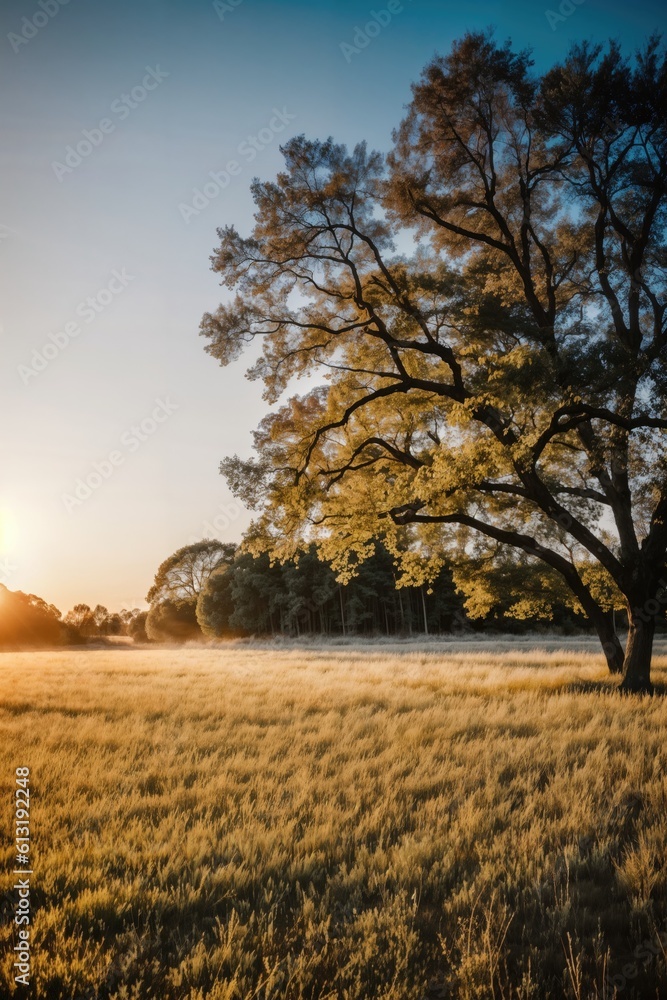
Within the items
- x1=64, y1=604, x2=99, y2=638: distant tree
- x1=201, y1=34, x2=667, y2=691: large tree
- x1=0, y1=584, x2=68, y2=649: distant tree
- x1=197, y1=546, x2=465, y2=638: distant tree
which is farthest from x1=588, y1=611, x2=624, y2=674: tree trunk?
x1=64, y1=604, x2=99, y2=638: distant tree

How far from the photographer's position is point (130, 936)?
3045mm

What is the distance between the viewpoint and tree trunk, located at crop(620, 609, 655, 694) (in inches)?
479

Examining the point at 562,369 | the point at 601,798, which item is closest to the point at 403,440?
the point at 562,369

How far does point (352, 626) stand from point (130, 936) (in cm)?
5423

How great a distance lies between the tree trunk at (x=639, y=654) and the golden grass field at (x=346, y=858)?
3.75 m

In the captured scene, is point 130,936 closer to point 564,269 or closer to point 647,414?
point 647,414

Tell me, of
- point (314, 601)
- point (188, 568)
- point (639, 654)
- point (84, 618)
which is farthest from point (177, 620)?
point (639, 654)

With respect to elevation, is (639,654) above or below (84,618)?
above

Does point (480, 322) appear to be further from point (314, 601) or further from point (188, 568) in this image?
point (188, 568)

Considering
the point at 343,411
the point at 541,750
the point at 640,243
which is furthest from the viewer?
the point at 343,411

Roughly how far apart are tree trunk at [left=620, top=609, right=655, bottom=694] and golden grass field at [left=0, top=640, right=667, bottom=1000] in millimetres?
3748

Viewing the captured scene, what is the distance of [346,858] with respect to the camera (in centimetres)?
426

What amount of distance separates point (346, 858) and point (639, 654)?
1158 centimetres

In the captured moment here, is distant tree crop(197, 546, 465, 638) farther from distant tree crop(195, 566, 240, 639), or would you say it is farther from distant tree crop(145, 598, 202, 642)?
distant tree crop(145, 598, 202, 642)
